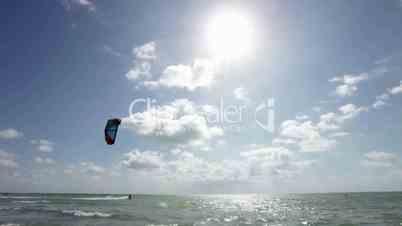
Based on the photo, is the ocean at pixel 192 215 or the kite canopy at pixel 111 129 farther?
the ocean at pixel 192 215

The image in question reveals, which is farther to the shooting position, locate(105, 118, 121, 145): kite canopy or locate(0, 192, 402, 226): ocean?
locate(0, 192, 402, 226): ocean

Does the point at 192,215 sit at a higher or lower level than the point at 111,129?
lower

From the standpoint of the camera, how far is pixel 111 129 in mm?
22109

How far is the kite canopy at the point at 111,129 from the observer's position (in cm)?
2195

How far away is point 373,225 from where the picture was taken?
3166 cm

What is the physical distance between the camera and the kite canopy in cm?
2195

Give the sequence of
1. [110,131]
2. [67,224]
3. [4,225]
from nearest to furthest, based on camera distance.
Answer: [110,131] < [4,225] < [67,224]

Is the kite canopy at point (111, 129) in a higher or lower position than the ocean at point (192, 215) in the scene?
higher

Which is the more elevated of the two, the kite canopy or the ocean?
the kite canopy

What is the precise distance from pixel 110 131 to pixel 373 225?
26980mm

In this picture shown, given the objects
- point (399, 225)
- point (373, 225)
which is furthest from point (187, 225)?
point (399, 225)

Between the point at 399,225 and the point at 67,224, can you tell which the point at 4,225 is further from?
the point at 399,225

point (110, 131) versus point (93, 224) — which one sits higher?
point (110, 131)

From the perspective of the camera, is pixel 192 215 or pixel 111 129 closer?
pixel 111 129
